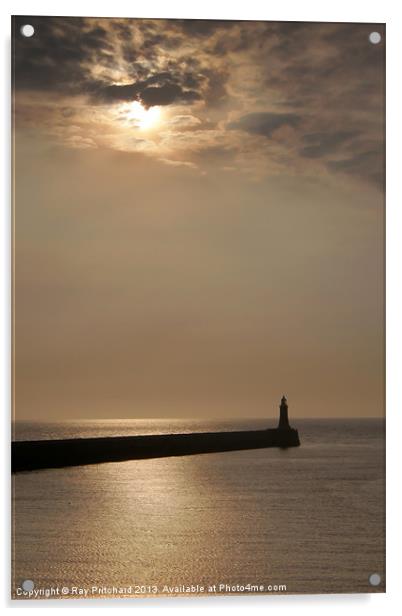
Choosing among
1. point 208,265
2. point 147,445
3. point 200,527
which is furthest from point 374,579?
point 208,265

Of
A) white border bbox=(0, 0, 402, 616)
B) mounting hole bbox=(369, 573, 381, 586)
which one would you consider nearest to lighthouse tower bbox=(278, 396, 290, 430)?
white border bbox=(0, 0, 402, 616)

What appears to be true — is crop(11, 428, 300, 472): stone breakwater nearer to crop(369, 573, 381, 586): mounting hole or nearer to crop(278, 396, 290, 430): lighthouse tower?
crop(278, 396, 290, 430): lighthouse tower

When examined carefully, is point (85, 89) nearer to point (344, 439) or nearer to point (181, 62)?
point (181, 62)

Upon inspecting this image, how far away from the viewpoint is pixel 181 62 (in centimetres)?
504

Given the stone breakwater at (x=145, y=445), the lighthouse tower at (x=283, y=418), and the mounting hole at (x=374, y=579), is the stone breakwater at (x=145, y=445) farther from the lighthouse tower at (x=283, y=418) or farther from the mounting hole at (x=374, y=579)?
the mounting hole at (x=374, y=579)

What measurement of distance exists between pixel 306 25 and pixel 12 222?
1896 millimetres

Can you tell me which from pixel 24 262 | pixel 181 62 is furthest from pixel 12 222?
pixel 181 62

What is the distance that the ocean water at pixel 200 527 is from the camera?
4.77 metres

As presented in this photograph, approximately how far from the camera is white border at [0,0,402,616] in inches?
189
